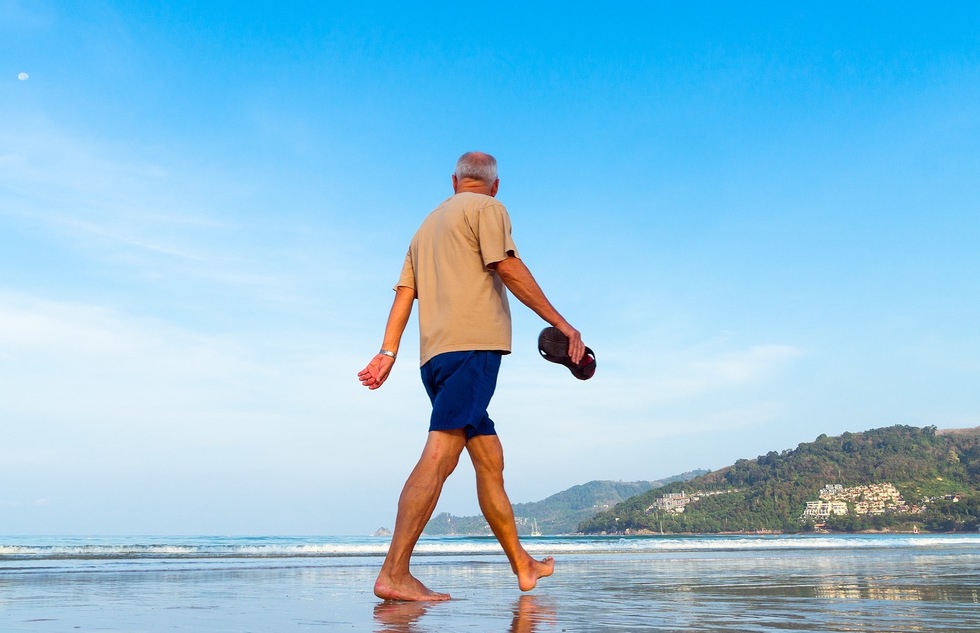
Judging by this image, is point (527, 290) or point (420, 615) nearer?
point (420, 615)

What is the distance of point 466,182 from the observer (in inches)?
161

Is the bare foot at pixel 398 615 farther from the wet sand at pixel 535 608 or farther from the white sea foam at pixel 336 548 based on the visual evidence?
the white sea foam at pixel 336 548

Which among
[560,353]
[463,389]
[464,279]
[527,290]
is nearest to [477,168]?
[464,279]

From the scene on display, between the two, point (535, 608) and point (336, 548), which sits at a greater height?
point (535, 608)

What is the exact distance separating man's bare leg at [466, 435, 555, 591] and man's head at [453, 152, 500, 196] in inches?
55.4

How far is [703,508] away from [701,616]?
91017 millimetres

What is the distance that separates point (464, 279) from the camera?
3734mm

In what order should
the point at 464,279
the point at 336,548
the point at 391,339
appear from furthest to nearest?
the point at 336,548 → the point at 391,339 → the point at 464,279

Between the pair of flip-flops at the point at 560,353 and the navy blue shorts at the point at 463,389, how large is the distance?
255 millimetres

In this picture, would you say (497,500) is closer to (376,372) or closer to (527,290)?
(376,372)

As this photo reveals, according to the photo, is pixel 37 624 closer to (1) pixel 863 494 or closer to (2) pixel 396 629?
(2) pixel 396 629

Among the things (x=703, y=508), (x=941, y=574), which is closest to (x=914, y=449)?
(x=703, y=508)

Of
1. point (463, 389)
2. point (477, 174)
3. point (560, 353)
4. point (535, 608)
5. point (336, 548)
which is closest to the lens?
point (535, 608)

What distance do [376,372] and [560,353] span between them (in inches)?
38.1
